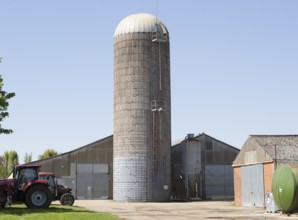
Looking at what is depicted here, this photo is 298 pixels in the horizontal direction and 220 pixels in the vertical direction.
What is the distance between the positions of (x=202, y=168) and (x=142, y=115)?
10.5m

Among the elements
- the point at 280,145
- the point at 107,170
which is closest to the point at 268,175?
the point at 280,145

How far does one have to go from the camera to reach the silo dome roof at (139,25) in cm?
5109

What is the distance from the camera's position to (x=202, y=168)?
182 feet

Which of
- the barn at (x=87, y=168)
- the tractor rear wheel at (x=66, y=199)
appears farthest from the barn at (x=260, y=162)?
the barn at (x=87, y=168)

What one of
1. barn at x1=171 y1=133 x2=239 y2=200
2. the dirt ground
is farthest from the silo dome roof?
the dirt ground

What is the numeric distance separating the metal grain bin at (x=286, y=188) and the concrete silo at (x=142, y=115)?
20.6m

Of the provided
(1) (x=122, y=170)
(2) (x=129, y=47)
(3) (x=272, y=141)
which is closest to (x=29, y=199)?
(3) (x=272, y=141)

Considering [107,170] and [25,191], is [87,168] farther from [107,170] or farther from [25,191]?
[25,191]

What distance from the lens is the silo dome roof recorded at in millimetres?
51094

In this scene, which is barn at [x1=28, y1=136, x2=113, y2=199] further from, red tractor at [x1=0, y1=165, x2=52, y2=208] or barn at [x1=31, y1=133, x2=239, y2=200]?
red tractor at [x1=0, y1=165, x2=52, y2=208]

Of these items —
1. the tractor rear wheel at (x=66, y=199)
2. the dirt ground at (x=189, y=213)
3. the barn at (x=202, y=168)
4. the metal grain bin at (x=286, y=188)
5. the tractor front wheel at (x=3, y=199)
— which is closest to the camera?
the dirt ground at (x=189, y=213)

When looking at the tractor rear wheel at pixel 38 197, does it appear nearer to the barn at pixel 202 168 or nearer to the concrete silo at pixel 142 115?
the concrete silo at pixel 142 115

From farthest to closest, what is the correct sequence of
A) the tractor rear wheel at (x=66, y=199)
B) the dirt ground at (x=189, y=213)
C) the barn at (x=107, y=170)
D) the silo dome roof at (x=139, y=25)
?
the barn at (x=107, y=170) → the silo dome roof at (x=139, y=25) → the tractor rear wheel at (x=66, y=199) → the dirt ground at (x=189, y=213)

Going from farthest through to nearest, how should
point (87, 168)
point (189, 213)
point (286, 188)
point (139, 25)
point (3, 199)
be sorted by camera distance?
point (87, 168)
point (139, 25)
point (189, 213)
point (286, 188)
point (3, 199)
